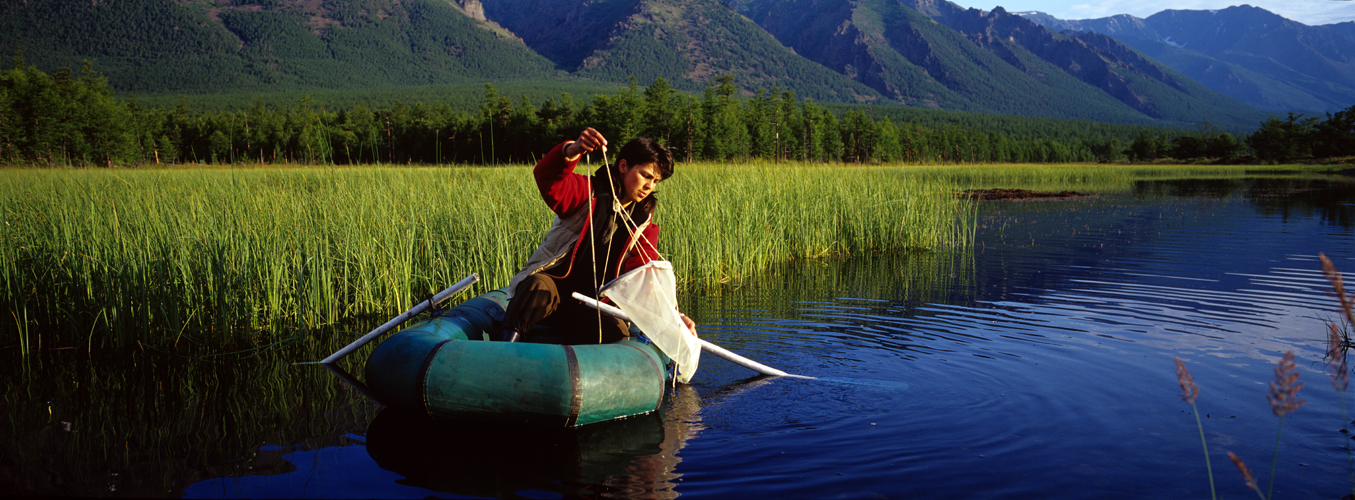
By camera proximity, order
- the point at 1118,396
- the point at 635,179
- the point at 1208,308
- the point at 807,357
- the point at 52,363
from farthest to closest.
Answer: the point at 1208,308 < the point at 807,357 < the point at 52,363 < the point at 1118,396 < the point at 635,179

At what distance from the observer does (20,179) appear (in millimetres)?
9664

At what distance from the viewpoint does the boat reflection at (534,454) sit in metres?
3.46

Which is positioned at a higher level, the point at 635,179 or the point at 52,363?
the point at 635,179

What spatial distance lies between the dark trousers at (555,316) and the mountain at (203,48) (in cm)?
15573

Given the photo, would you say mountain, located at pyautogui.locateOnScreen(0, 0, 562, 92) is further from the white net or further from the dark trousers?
the white net

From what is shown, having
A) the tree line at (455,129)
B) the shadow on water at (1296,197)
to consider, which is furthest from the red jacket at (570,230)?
the shadow on water at (1296,197)

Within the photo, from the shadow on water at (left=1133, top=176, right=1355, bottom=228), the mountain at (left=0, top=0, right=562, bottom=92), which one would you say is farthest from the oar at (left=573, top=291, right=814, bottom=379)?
the mountain at (left=0, top=0, right=562, bottom=92)

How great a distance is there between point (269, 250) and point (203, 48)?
195m

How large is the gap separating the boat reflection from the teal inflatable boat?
143 mm

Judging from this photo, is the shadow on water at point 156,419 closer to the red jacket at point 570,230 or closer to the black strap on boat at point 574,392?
the black strap on boat at point 574,392

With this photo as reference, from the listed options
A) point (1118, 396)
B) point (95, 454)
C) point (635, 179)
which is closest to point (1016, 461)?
point (1118, 396)

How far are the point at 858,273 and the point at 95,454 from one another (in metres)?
8.13

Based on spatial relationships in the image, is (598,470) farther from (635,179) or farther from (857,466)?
(635,179)

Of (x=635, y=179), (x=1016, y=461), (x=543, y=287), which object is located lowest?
(x=1016, y=461)
